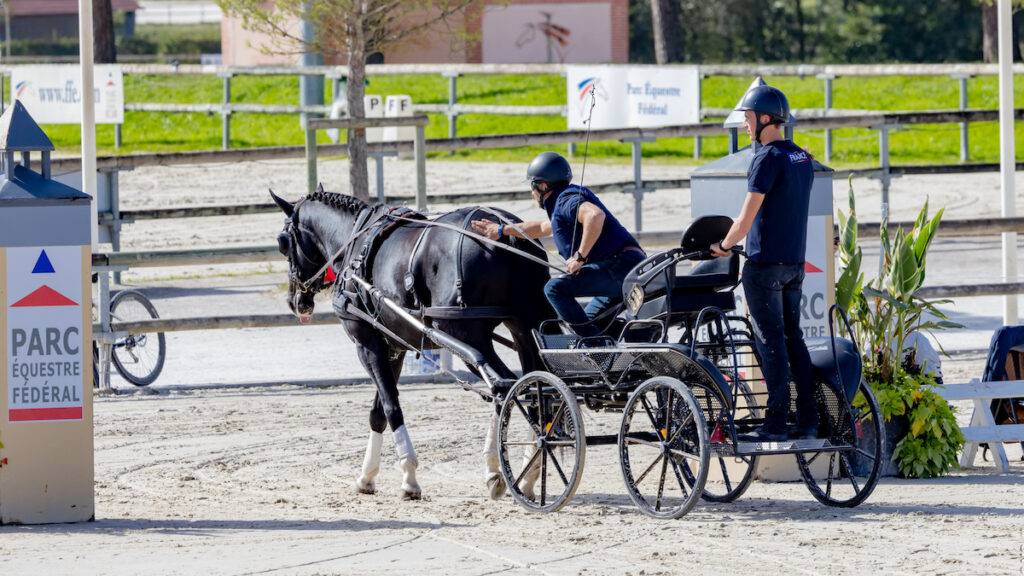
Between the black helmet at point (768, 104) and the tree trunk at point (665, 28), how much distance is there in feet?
84.1

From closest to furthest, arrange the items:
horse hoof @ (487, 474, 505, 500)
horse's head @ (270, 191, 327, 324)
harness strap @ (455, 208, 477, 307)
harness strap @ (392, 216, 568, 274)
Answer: harness strap @ (392, 216, 568, 274)
harness strap @ (455, 208, 477, 307)
horse hoof @ (487, 474, 505, 500)
horse's head @ (270, 191, 327, 324)

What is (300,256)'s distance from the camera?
32.8ft

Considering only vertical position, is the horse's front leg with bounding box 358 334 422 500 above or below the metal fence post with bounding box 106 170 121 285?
below

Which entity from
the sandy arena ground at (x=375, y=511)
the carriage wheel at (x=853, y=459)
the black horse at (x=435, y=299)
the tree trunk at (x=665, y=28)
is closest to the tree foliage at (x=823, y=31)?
the tree trunk at (x=665, y=28)

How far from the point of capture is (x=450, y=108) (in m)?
26.4

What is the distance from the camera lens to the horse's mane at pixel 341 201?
9.63 metres

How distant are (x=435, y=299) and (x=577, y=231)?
0.91m

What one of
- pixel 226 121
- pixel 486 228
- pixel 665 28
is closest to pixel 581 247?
pixel 486 228

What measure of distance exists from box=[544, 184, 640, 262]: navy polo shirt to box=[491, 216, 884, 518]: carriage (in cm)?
34

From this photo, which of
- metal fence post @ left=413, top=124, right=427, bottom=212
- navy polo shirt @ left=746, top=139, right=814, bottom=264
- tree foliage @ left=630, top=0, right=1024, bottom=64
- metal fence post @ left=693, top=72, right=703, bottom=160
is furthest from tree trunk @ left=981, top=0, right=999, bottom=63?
navy polo shirt @ left=746, top=139, right=814, bottom=264

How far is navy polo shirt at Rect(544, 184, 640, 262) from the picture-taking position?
26.5ft

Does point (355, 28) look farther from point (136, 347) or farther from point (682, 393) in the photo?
point (682, 393)

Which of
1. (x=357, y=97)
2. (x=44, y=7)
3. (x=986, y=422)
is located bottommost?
(x=986, y=422)

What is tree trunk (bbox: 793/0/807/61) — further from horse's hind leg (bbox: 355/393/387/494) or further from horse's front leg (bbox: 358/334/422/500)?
horse's hind leg (bbox: 355/393/387/494)
